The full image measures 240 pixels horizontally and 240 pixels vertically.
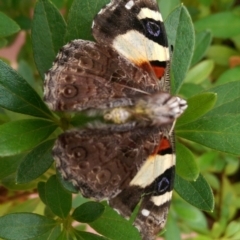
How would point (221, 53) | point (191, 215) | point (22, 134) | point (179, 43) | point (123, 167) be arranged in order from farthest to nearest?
point (221, 53), point (191, 215), point (179, 43), point (22, 134), point (123, 167)

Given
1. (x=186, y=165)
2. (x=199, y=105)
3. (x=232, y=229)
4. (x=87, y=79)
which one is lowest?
(x=232, y=229)

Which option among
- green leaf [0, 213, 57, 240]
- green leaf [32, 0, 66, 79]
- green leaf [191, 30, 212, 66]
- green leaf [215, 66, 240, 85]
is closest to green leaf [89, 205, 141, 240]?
green leaf [0, 213, 57, 240]

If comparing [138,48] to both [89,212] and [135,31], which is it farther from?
[89,212]

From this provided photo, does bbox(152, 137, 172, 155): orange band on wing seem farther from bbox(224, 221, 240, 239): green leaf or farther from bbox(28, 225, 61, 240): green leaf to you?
bbox(224, 221, 240, 239): green leaf

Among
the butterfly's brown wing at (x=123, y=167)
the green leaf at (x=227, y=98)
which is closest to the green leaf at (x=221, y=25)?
the green leaf at (x=227, y=98)

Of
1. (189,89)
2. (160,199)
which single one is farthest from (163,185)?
(189,89)

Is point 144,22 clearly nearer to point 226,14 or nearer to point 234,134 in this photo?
point 234,134

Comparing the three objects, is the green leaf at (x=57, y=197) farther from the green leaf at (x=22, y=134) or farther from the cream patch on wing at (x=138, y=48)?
the cream patch on wing at (x=138, y=48)
